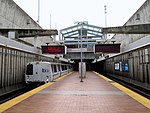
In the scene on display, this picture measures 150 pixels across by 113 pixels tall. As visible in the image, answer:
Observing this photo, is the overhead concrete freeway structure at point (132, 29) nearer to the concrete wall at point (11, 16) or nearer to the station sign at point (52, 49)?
the station sign at point (52, 49)

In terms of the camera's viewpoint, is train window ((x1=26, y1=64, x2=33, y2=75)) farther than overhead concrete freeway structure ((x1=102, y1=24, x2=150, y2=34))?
Yes

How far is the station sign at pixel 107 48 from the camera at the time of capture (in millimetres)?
19766

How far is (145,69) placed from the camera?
16.4m

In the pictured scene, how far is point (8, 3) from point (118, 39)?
69.0 feet

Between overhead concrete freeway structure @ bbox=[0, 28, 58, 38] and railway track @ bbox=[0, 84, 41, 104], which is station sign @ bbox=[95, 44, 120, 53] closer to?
overhead concrete freeway structure @ bbox=[0, 28, 58, 38]

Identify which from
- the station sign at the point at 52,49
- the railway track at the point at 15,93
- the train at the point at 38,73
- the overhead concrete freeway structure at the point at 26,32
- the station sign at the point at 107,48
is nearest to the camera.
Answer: the railway track at the point at 15,93

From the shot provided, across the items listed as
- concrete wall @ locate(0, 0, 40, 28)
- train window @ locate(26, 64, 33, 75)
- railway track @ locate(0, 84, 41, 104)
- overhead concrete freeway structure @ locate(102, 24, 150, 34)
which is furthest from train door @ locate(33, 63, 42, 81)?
overhead concrete freeway structure @ locate(102, 24, 150, 34)

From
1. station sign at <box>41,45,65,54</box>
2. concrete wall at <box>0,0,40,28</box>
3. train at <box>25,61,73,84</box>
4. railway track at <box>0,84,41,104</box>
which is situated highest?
concrete wall at <box>0,0,40,28</box>

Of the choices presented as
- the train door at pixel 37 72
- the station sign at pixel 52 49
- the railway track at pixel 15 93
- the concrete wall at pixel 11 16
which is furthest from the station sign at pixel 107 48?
the concrete wall at pixel 11 16

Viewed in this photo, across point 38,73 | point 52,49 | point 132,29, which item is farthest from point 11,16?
point 132,29

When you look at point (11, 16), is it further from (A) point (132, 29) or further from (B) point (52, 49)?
(A) point (132, 29)

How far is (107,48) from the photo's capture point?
65.3ft

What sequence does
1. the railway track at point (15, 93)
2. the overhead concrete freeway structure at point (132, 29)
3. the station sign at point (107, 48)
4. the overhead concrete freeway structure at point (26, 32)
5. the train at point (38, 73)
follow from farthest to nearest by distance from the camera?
the station sign at point (107, 48)
the train at point (38, 73)
the overhead concrete freeway structure at point (26, 32)
the overhead concrete freeway structure at point (132, 29)
the railway track at point (15, 93)

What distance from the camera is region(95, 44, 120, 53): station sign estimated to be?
64.8 feet
